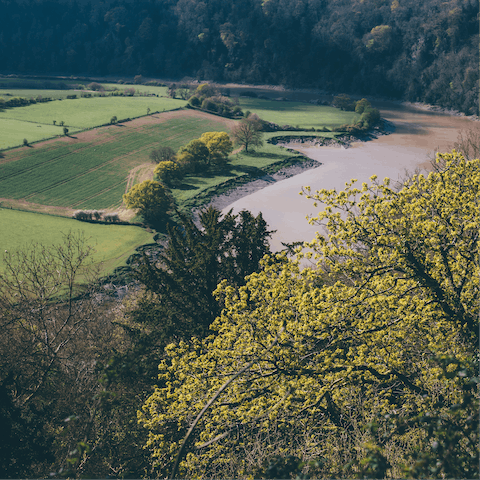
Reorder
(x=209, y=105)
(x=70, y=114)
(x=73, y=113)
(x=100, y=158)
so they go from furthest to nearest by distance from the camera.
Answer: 1. (x=209, y=105)
2. (x=73, y=113)
3. (x=70, y=114)
4. (x=100, y=158)

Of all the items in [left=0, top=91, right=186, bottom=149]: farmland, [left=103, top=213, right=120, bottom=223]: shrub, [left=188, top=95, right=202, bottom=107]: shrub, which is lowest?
[left=103, top=213, right=120, bottom=223]: shrub

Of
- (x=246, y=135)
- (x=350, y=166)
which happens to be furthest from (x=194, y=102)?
(x=350, y=166)

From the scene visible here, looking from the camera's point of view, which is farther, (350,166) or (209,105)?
(209,105)

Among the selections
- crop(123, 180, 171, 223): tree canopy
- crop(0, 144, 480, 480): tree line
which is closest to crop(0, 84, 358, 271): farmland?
crop(123, 180, 171, 223): tree canopy

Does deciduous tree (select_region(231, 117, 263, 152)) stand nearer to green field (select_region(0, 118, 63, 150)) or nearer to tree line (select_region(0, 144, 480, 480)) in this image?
green field (select_region(0, 118, 63, 150))

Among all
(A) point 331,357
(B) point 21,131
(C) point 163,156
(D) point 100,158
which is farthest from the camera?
(B) point 21,131

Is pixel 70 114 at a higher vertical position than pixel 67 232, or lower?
higher

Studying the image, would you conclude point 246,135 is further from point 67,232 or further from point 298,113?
point 67,232
